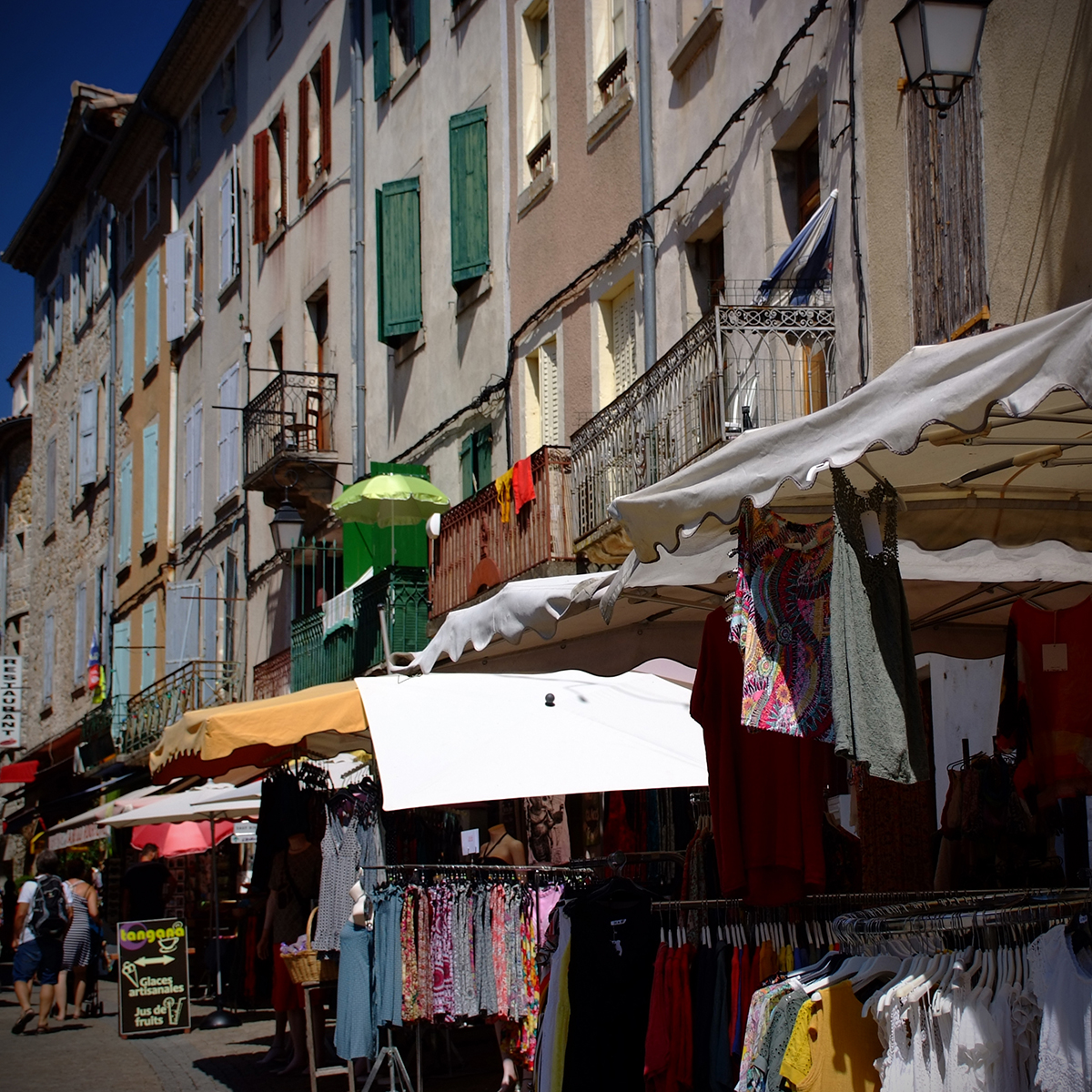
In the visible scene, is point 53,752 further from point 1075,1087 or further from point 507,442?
point 1075,1087

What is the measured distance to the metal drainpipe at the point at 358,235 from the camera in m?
21.8

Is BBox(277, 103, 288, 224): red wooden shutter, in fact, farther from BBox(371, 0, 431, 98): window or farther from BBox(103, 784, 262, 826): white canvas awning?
BBox(103, 784, 262, 826): white canvas awning

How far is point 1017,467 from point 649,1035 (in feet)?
8.06

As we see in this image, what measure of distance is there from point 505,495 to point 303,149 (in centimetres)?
1056

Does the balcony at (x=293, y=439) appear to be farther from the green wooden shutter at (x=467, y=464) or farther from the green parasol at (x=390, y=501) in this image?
the green wooden shutter at (x=467, y=464)

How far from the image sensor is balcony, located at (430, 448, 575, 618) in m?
15.2

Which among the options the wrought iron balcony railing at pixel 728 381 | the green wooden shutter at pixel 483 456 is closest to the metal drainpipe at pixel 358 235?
the green wooden shutter at pixel 483 456

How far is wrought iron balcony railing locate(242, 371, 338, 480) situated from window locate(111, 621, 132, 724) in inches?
398

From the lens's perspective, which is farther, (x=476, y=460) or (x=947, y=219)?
(x=476, y=460)

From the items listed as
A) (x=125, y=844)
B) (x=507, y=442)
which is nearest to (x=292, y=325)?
(x=507, y=442)

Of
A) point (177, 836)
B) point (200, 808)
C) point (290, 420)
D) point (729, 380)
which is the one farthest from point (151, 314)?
point (729, 380)

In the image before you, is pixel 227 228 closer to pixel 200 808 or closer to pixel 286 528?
pixel 286 528

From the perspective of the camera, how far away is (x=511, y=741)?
806cm

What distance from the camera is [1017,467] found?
563cm
